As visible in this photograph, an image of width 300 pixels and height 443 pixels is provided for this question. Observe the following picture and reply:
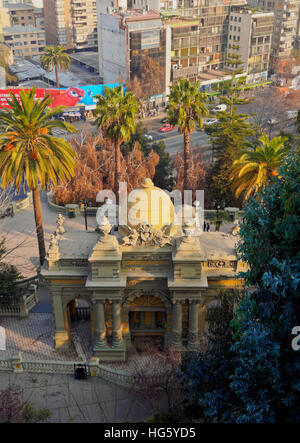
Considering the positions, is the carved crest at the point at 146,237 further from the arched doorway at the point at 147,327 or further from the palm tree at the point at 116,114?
the palm tree at the point at 116,114

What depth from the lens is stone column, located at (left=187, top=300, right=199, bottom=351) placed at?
29.2 m

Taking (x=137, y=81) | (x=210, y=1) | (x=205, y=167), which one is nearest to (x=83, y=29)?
(x=210, y=1)

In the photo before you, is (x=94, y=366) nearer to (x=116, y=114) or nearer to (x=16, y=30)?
(x=116, y=114)

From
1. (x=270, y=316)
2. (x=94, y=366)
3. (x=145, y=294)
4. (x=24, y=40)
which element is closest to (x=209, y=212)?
(x=145, y=294)

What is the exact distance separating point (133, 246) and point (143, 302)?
162 inches

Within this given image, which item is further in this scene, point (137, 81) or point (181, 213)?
point (137, 81)

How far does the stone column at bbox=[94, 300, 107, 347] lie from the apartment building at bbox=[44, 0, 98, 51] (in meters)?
123

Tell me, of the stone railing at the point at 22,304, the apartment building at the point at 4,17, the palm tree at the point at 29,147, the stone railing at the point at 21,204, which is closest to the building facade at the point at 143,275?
the stone railing at the point at 22,304

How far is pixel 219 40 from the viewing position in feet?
379

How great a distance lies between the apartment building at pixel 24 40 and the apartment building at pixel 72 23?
17.8ft

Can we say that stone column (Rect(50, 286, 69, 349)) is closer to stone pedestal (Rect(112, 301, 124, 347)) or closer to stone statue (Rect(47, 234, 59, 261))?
stone statue (Rect(47, 234, 59, 261))

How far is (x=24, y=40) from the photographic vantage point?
136500 mm

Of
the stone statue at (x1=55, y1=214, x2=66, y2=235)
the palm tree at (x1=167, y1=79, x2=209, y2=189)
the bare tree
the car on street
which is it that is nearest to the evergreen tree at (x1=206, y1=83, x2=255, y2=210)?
the palm tree at (x1=167, y1=79, x2=209, y2=189)
